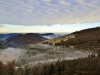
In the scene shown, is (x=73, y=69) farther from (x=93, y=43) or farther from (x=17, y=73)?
(x=93, y=43)

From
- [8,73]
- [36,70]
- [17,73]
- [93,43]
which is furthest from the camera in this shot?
[93,43]

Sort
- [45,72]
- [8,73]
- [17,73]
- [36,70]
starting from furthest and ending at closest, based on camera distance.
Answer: [36,70] < [45,72] < [17,73] < [8,73]

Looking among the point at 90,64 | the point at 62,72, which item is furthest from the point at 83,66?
the point at 62,72

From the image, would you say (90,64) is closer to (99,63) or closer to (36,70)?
(99,63)

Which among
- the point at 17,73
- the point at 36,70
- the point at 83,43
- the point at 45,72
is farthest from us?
the point at 83,43

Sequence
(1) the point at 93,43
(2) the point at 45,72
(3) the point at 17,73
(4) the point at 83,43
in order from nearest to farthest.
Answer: (3) the point at 17,73
(2) the point at 45,72
(1) the point at 93,43
(4) the point at 83,43

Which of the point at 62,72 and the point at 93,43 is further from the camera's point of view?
the point at 93,43

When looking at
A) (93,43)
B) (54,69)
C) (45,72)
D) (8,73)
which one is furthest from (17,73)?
(93,43)

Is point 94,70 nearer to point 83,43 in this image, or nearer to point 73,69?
point 73,69

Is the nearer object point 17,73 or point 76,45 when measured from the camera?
point 17,73
